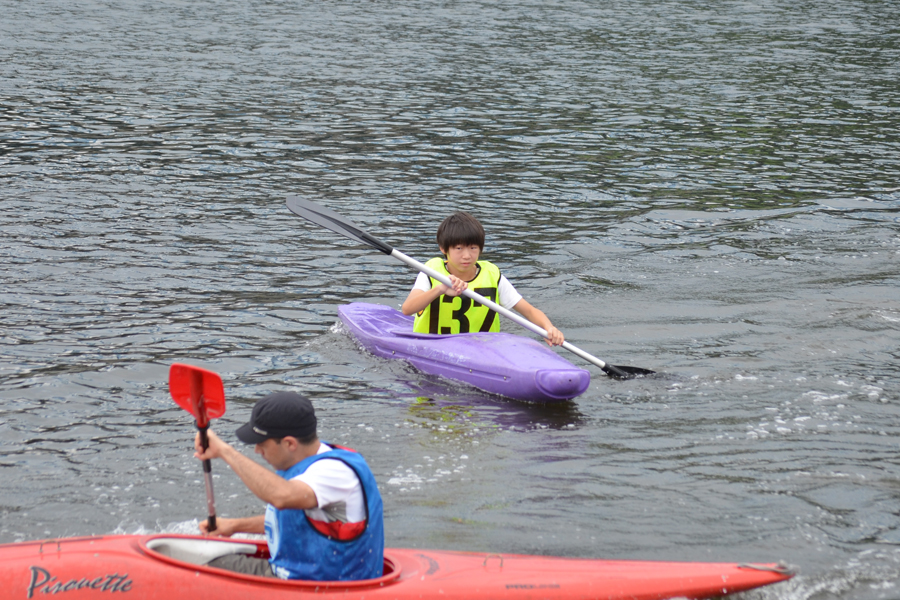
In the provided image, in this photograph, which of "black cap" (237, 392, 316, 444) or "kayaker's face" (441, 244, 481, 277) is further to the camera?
"kayaker's face" (441, 244, 481, 277)

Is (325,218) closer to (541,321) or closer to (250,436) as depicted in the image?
(541,321)

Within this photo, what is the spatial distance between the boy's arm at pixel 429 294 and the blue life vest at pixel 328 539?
11.1 ft

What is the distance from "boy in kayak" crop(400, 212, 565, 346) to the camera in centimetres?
699

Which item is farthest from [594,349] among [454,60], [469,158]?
[454,60]

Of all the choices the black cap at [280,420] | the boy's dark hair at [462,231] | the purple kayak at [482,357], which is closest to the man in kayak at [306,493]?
the black cap at [280,420]

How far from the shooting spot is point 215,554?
4.06m

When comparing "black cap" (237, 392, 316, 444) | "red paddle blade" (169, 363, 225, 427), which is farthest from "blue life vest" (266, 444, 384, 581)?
"red paddle blade" (169, 363, 225, 427)

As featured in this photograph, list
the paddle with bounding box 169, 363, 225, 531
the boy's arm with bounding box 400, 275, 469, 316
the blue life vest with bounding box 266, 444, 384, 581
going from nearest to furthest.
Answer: the blue life vest with bounding box 266, 444, 384, 581 < the paddle with bounding box 169, 363, 225, 531 < the boy's arm with bounding box 400, 275, 469, 316

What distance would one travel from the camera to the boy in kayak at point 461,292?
6.99 meters

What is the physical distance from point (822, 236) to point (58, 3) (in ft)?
78.7

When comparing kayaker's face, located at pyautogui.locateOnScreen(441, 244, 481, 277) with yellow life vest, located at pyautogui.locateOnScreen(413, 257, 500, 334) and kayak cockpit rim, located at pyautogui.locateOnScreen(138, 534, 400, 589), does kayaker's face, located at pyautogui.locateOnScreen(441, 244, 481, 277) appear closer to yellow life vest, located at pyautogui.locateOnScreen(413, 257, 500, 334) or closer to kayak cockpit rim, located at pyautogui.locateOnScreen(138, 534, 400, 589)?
yellow life vest, located at pyautogui.locateOnScreen(413, 257, 500, 334)

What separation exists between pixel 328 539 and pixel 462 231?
3.51m

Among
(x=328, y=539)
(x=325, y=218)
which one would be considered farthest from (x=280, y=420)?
(x=325, y=218)

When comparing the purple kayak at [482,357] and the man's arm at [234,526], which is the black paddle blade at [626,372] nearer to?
the purple kayak at [482,357]
